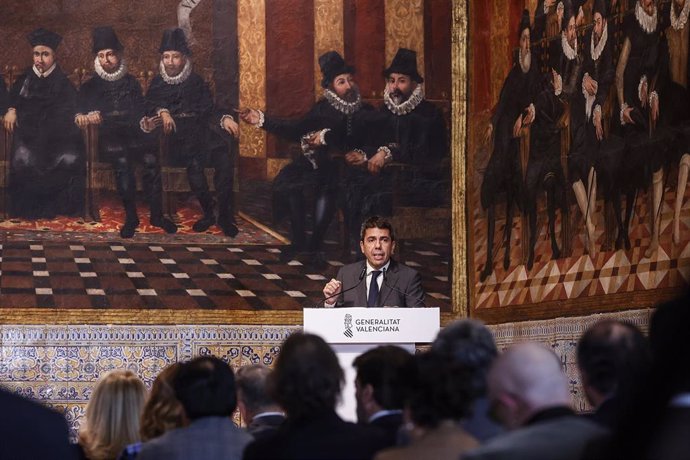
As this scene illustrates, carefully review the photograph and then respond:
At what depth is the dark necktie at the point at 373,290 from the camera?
10.0 meters

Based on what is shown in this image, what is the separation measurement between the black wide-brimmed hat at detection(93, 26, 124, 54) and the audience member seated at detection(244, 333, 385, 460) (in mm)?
11230

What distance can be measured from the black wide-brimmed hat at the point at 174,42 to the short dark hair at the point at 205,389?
1075cm

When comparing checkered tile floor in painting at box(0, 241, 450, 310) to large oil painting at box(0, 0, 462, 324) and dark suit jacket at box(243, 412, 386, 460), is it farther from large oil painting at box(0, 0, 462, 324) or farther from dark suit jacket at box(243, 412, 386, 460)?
dark suit jacket at box(243, 412, 386, 460)

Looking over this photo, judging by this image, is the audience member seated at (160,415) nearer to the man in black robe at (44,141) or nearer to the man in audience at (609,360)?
the man in audience at (609,360)

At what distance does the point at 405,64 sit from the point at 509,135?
71.4 inches

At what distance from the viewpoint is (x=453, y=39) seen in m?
15.4

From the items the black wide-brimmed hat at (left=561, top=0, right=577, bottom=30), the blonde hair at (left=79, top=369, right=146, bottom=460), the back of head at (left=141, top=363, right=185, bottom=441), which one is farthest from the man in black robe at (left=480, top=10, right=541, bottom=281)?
the back of head at (left=141, top=363, right=185, bottom=441)

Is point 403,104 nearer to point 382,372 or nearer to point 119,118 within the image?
point 119,118

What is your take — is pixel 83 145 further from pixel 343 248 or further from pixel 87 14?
pixel 343 248

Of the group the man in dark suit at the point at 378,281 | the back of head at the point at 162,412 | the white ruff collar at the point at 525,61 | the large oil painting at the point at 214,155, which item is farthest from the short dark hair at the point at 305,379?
the white ruff collar at the point at 525,61

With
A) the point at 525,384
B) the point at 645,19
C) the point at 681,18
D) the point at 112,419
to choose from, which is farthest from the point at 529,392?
the point at 645,19

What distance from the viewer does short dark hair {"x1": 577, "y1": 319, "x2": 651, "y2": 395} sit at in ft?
13.2

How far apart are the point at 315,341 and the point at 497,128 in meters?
10.9

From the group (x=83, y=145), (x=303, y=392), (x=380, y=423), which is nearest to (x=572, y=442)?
(x=303, y=392)
